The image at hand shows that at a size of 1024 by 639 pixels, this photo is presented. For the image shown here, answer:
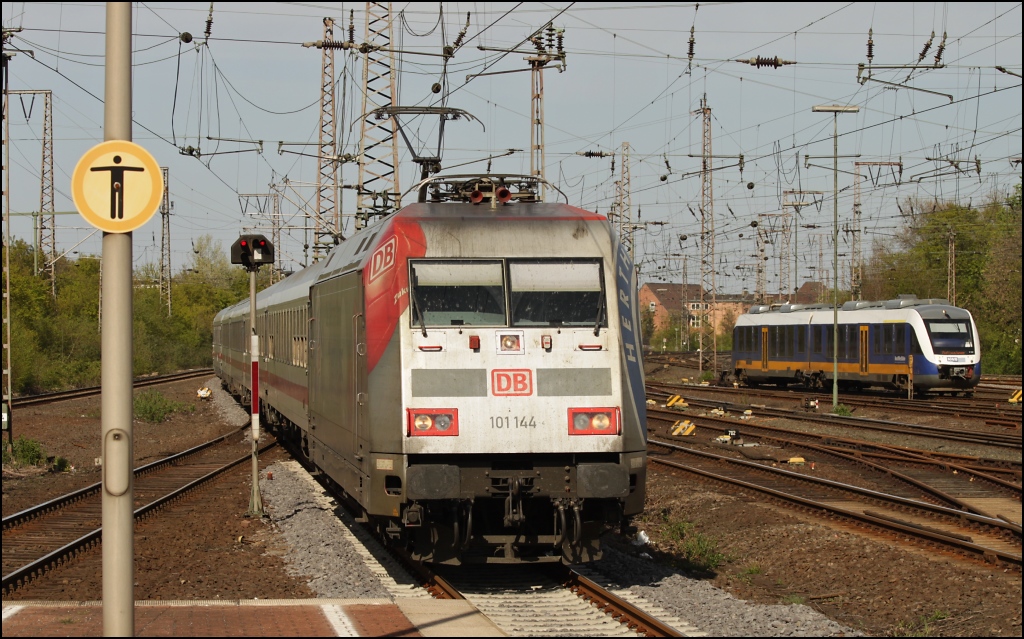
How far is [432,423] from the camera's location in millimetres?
9055

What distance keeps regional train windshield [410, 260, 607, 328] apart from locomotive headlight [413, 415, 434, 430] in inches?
32.9

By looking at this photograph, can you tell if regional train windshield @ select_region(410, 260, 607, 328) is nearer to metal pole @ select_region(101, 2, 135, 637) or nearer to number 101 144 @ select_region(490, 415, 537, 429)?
number 101 144 @ select_region(490, 415, 537, 429)

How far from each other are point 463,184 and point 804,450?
41.2 feet

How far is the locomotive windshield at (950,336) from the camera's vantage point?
33.2 meters

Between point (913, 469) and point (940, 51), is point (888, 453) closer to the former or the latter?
point (913, 469)

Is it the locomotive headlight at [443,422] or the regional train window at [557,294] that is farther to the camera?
the regional train window at [557,294]

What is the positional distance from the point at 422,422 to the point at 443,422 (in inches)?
7.1

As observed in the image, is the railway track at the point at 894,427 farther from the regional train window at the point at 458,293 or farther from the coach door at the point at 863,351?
the regional train window at the point at 458,293

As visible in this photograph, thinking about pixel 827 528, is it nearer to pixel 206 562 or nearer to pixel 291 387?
pixel 206 562

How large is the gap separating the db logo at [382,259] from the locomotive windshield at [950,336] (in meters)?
27.4

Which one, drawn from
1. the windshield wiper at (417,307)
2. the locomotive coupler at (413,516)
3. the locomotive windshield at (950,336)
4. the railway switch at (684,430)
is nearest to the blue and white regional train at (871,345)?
the locomotive windshield at (950,336)

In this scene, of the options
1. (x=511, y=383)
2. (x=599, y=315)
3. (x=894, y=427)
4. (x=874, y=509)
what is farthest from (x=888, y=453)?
(x=511, y=383)

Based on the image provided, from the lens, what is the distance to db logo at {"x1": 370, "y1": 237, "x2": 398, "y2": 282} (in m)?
9.58

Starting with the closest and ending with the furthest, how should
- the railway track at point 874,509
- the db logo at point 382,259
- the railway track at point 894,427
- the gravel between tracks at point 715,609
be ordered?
the gravel between tracks at point 715,609
the db logo at point 382,259
the railway track at point 874,509
the railway track at point 894,427
